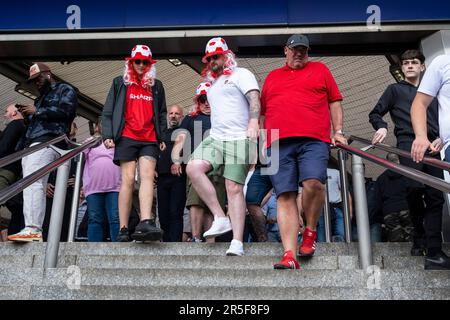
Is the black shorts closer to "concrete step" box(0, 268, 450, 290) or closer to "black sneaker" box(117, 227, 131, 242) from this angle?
"black sneaker" box(117, 227, 131, 242)

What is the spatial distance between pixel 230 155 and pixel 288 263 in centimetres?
120

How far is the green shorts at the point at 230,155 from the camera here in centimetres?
526

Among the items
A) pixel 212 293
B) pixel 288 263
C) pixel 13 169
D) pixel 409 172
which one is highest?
pixel 13 169

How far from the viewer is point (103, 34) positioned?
7.91 m

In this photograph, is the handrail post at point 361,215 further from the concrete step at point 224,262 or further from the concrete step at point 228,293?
the concrete step at point 228,293

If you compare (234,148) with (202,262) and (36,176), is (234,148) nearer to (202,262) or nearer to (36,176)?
(202,262)

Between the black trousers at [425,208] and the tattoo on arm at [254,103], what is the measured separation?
119 centimetres

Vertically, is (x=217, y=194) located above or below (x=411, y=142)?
below

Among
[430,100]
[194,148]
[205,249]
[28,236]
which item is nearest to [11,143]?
[28,236]

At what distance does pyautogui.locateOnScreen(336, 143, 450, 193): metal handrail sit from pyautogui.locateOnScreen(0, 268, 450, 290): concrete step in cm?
65

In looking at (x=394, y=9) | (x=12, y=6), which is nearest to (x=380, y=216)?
(x=394, y=9)

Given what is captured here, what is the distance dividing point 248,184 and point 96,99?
5238mm

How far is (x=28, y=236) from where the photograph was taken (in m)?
5.49

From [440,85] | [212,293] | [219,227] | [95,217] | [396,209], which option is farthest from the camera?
[396,209]
